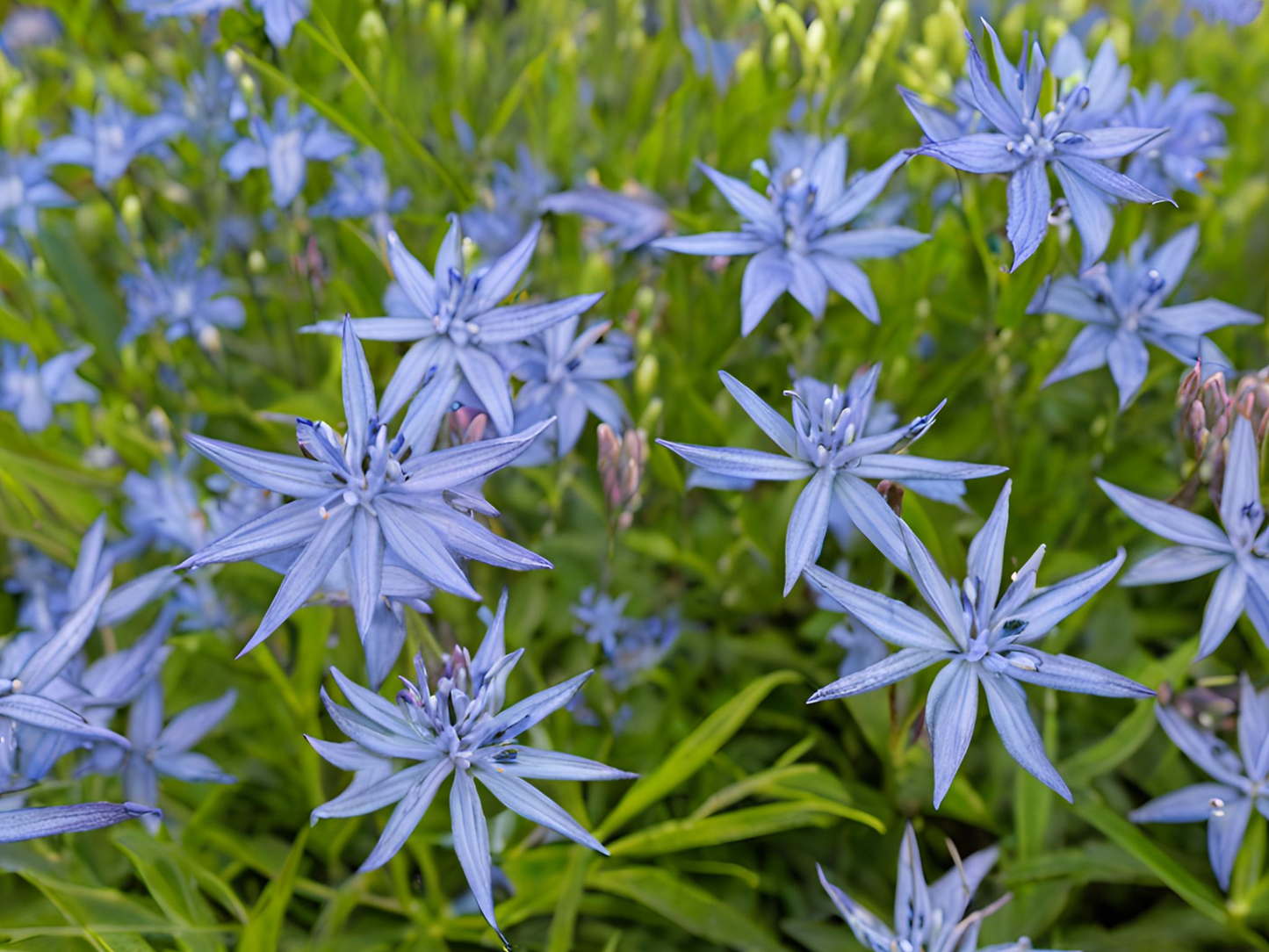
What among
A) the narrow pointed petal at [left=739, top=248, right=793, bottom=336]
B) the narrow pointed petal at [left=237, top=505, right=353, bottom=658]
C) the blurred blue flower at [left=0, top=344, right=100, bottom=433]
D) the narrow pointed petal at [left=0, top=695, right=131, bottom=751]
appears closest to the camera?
the narrow pointed petal at [left=237, top=505, right=353, bottom=658]

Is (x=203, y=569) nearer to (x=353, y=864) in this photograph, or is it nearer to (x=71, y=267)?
(x=353, y=864)

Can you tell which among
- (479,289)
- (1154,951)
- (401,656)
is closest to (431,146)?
(479,289)

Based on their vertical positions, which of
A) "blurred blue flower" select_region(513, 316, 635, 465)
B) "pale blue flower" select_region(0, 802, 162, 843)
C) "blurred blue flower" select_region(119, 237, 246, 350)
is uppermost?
"blurred blue flower" select_region(119, 237, 246, 350)

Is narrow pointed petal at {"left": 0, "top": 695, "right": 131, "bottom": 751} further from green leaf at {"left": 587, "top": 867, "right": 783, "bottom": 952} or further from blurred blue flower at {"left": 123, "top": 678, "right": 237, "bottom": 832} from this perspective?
green leaf at {"left": 587, "top": 867, "right": 783, "bottom": 952}

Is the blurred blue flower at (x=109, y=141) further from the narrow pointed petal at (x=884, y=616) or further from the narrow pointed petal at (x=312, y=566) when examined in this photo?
the narrow pointed petal at (x=884, y=616)

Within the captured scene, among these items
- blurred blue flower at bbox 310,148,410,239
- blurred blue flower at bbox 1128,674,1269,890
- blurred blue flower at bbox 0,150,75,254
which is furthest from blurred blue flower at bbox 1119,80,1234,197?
blurred blue flower at bbox 0,150,75,254

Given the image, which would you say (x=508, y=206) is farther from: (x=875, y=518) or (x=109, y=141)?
(x=875, y=518)

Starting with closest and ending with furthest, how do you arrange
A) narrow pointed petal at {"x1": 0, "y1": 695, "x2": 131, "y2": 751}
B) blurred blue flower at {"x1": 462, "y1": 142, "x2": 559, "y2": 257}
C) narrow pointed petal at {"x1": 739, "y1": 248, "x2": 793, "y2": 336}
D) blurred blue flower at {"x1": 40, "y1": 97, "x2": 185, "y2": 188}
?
narrow pointed petal at {"x1": 0, "y1": 695, "x2": 131, "y2": 751}, narrow pointed petal at {"x1": 739, "y1": 248, "x2": 793, "y2": 336}, blurred blue flower at {"x1": 40, "y1": 97, "x2": 185, "y2": 188}, blurred blue flower at {"x1": 462, "y1": 142, "x2": 559, "y2": 257}

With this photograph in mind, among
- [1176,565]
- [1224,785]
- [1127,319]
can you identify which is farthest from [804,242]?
[1224,785]

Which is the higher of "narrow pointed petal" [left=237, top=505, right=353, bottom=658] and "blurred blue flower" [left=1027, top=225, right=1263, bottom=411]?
"blurred blue flower" [left=1027, top=225, right=1263, bottom=411]
